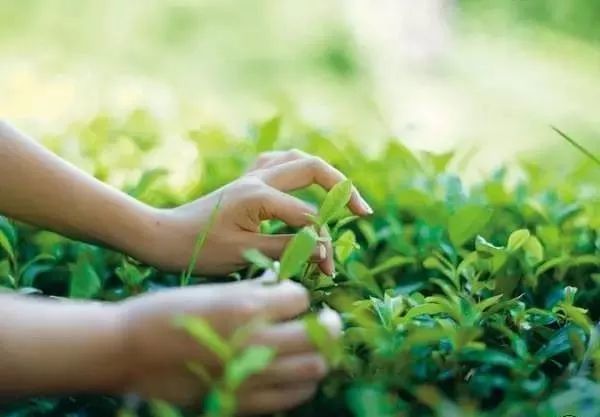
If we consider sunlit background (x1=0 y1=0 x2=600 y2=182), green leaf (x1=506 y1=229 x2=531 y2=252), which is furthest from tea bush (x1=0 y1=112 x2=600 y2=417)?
sunlit background (x1=0 y1=0 x2=600 y2=182)

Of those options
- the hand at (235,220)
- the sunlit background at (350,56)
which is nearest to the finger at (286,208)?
the hand at (235,220)

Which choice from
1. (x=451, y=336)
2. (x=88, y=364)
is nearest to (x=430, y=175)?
(x=451, y=336)

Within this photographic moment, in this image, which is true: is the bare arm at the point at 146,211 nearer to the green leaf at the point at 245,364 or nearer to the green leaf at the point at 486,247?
the green leaf at the point at 486,247

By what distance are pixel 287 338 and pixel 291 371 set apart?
3 cm

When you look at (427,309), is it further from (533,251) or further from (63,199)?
(63,199)

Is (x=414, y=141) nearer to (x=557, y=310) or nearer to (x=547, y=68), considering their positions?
(x=547, y=68)

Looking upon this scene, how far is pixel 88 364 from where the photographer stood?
0.91 metres

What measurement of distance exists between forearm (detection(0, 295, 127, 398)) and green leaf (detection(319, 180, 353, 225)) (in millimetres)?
249

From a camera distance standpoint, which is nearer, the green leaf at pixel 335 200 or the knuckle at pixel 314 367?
the knuckle at pixel 314 367

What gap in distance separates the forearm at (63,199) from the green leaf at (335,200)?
0.22 m

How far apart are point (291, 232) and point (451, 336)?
1.56ft

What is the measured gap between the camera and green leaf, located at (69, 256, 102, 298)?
120 centimetres

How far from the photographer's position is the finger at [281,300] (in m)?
0.92

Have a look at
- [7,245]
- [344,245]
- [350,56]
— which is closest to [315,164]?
[344,245]
